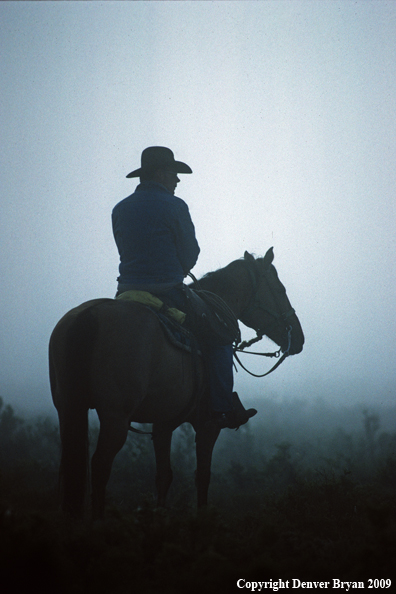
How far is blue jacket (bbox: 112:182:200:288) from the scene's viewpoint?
16.1 ft

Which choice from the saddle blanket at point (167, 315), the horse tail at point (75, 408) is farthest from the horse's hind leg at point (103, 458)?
the saddle blanket at point (167, 315)

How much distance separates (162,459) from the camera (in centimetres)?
580

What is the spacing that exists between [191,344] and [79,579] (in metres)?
2.80

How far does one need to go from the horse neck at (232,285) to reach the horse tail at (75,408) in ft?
8.47

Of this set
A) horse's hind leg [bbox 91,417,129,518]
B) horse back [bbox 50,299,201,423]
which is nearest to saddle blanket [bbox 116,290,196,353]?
horse back [bbox 50,299,201,423]

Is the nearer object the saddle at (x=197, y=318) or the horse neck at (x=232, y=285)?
the saddle at (x=197, y=318)

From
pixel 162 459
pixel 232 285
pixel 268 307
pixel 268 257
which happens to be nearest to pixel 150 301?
pixel 232 285

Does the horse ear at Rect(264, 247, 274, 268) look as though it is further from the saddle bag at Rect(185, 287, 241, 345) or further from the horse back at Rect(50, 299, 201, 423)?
the horse back at Rect(50, 299, 201, 423)

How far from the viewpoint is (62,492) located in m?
3.86

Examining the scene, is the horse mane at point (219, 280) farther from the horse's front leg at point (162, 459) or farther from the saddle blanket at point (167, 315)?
the horse's front leg at point (162, 459)

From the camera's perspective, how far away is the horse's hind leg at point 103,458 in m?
3.79

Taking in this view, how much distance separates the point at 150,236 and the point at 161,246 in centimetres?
16

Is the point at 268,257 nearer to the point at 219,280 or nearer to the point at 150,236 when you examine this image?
the point at 219,280

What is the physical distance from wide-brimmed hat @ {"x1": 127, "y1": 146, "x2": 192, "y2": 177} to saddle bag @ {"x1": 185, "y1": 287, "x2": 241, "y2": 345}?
1.52 meters
